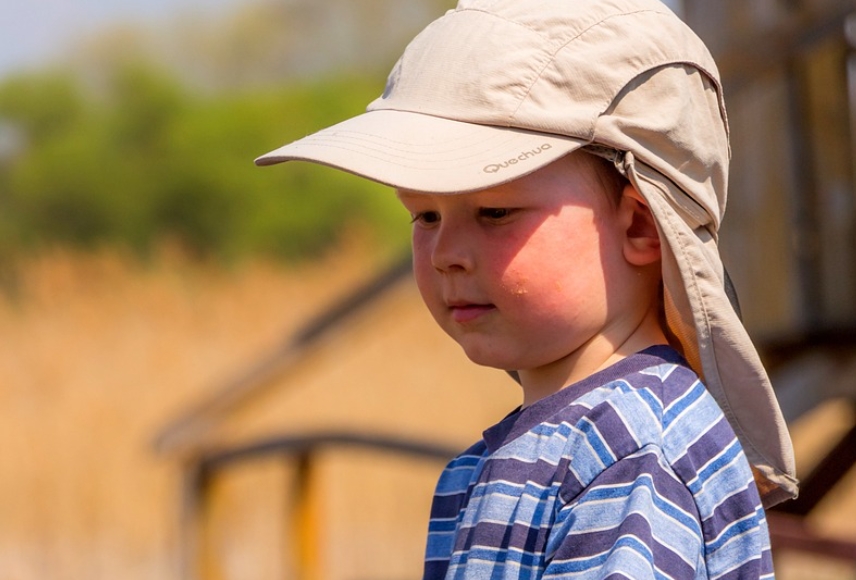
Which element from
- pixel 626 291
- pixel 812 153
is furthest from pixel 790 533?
pixel 626 291

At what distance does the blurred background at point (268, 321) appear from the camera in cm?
432

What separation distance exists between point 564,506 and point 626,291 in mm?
329

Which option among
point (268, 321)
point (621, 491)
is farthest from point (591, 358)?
point (268, 321)

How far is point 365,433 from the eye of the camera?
16.2ft

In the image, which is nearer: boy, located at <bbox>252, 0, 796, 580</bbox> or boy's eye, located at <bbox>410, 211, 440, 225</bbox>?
boy, located at <bbox>252, 0, 796, 580</bbox>

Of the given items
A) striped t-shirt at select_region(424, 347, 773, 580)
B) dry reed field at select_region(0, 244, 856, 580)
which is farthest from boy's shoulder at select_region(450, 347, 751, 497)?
dry reed field at select_region(0, 244, 856, 580)

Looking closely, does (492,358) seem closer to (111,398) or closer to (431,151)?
(431,151)

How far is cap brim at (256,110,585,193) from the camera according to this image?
1.64 m

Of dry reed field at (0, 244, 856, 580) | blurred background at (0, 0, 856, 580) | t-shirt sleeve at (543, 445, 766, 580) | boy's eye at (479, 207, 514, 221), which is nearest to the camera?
t-shirt sleeve at (543, 445, 766, 580)

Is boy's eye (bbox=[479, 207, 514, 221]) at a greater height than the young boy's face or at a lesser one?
greater

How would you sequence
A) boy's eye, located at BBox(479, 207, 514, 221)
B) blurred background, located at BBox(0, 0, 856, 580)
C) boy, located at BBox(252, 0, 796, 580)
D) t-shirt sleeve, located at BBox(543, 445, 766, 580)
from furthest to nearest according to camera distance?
blurred background, located at BBox(0, 0, 856, 580) → boy's eye, located at BBox(479, 207, 514, 221) → boy, located at BBox(252, 0, 796, 580) → t-shirt sleeve, located at BBox(543, 445, 766, 580)

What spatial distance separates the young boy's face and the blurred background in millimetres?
2246

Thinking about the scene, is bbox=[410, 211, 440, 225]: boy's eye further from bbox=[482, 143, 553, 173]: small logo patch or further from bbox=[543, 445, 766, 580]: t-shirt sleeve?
bbox=[543, 445, 766, 580]: t-shirt sleeve

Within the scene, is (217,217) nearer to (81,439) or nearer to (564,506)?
(81,439)
